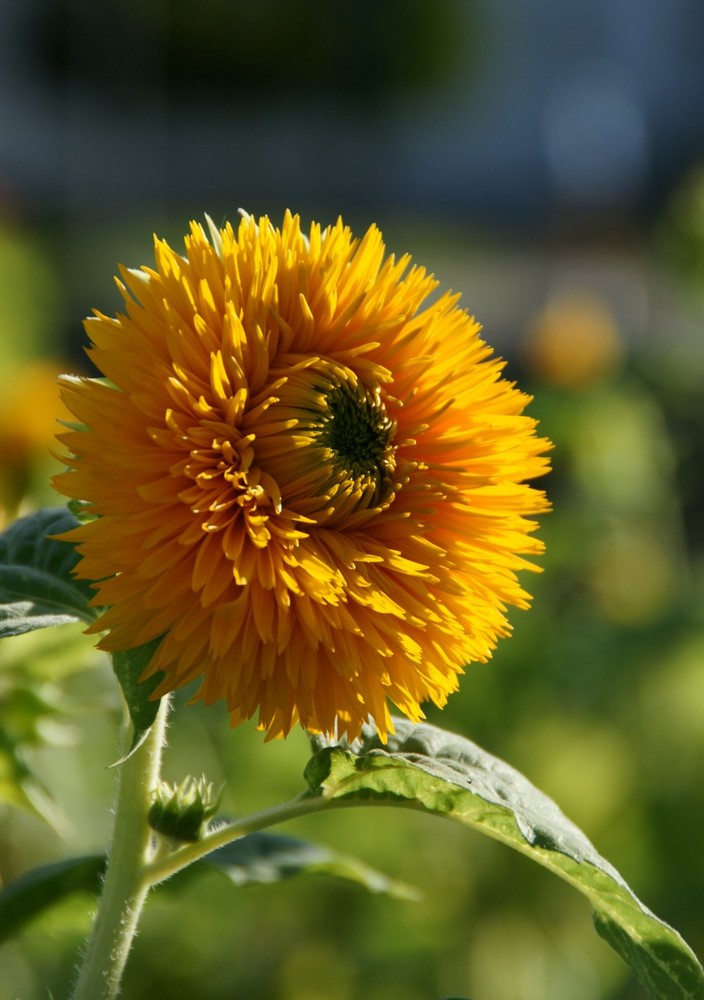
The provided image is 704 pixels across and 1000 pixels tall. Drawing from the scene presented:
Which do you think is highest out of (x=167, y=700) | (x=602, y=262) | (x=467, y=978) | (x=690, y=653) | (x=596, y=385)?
(x=602, y=262)

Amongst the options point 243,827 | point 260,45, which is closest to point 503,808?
point 243,827

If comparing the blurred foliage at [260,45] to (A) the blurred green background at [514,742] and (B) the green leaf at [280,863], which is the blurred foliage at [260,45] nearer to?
(A) the blurred green background at [514,742]

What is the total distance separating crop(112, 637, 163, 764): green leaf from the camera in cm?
72

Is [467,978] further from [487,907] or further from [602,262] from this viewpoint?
[602,262]

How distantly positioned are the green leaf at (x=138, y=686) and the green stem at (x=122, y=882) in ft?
0.18

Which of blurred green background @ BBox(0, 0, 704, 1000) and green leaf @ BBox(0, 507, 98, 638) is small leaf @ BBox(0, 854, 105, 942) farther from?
green leaf @ BBox(0, 507, 98, 638)

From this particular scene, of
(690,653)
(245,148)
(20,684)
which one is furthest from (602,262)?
(20,684)

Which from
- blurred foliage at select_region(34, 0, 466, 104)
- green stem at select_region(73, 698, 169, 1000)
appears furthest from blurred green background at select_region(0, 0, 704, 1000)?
blurred foliage at select_region(34, 0, 466, 104)

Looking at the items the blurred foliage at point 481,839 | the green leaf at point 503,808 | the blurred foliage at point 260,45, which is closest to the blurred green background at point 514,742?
the blurred foliage at point 481,839

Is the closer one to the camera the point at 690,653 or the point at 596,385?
the point at 690,653

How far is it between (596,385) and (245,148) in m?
15.9

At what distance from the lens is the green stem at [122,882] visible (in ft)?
2.59

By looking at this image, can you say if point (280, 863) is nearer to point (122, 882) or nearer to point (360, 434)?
point (122, 882)

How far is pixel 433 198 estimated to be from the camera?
17.5 metres
